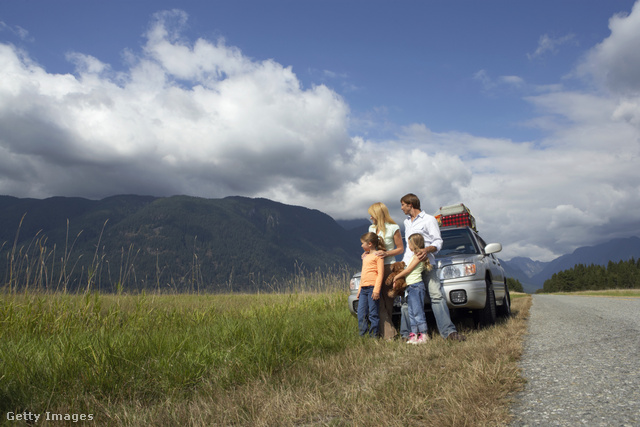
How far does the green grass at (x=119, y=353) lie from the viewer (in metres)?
2.75

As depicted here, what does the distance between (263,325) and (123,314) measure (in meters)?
2.58

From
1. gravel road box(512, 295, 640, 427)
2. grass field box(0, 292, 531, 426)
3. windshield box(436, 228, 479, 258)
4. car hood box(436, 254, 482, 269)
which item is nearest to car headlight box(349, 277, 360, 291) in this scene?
grass field box(0, 292, 531, 426)

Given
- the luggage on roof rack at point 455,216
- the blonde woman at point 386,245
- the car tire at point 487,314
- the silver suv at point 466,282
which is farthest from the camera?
the luggage on roof rack at point 455,216

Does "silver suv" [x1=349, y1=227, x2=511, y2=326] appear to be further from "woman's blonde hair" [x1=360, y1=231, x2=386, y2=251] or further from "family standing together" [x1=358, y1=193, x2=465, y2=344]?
"woman's blonde hair" [x1=360, y1=231, x2=386, y2=251]

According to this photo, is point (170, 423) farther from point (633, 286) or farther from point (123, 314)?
point (633, 286)

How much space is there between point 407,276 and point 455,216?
5.25 m

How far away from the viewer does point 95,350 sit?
319cm

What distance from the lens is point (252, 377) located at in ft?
10.2

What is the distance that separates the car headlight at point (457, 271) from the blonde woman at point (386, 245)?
2.57ft

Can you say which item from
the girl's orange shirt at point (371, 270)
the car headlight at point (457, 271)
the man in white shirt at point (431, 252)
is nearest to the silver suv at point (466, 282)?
the car headlight at point (457, 271)

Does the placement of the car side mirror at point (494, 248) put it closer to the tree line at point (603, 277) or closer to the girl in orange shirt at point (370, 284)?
the girl in orange shirt at point (370, 284)

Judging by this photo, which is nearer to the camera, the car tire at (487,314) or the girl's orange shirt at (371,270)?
the girl's orange shirt at (371,270)

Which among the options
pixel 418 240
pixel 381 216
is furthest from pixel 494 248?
pixel 381 216

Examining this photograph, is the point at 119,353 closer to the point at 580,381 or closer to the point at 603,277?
the point at 580,381
